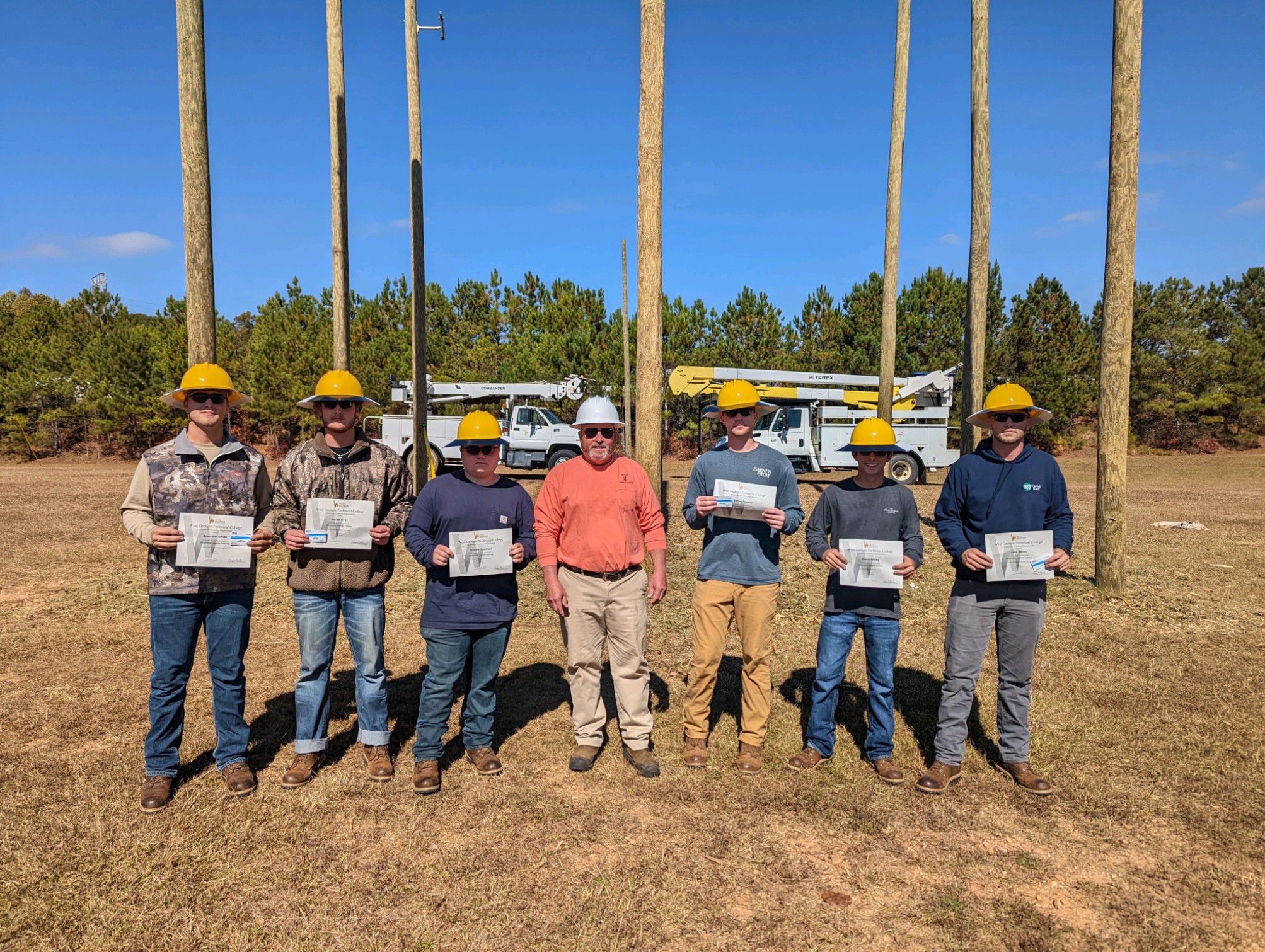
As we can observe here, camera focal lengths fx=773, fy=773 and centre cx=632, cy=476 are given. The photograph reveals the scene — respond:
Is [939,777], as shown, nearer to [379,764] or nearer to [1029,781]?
[1029,781]

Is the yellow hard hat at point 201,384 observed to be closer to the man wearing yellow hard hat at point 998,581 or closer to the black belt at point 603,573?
the black belt at point 603,573

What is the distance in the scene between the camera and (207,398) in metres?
3.88

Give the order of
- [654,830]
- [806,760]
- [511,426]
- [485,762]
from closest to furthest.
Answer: [654,830] < [485,762] < [806,760] < [511,426]

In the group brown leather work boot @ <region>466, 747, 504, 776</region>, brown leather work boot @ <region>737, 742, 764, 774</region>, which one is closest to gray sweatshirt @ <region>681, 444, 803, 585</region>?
brown leather work boot @ <region>737, 742, 764, 774</region>

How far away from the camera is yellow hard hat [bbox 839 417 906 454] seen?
162 inches

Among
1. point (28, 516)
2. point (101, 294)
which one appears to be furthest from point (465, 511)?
point (101, 294)

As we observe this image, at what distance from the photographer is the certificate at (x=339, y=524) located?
3.88m

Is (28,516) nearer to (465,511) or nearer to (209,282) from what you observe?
(209,282)

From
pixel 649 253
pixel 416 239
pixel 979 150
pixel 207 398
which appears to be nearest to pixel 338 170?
pixel 416 239

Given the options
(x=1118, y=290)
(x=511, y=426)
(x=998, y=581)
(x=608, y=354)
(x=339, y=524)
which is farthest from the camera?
(x=608, y=354)

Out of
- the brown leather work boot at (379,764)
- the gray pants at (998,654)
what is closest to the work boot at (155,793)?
the brown leather work boot at (379,764)

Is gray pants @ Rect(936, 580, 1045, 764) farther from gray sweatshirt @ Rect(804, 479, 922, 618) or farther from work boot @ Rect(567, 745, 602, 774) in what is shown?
work boot @ Rect(567, 745, 602, 774)

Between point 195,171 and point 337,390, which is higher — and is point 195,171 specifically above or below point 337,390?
above

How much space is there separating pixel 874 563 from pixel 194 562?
339 cm
